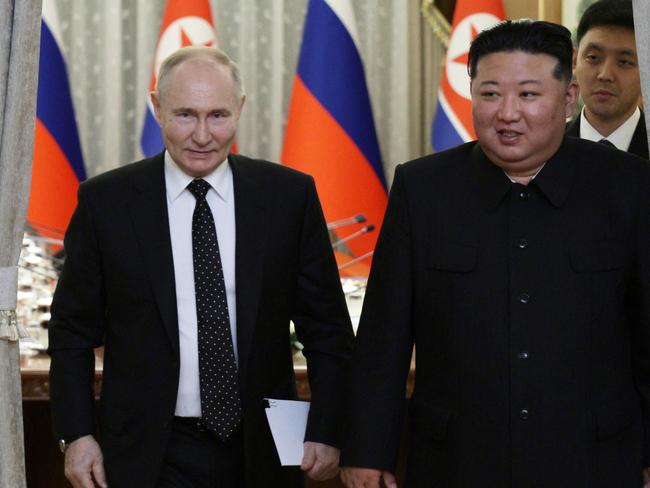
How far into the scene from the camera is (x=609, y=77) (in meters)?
3.00

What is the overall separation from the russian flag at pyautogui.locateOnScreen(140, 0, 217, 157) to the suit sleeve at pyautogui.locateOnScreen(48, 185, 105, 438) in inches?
109

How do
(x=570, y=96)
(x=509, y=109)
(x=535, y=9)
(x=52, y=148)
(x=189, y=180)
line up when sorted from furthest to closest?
1. (x=535, y=9)
2. (x=52, y=148)
3. (x=189, y=180)
4. (x=570, y=96)
5. (x=509, y=109)

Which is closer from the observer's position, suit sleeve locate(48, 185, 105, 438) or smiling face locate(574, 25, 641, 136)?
suit sleeve locate(48, 185, 105, 438)

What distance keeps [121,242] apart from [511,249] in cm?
90

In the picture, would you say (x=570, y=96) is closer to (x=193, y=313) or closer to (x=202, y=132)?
(x=202, y=132)

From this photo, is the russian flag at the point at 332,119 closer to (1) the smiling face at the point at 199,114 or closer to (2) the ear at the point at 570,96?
(1) the smiling face at the point at 199,114

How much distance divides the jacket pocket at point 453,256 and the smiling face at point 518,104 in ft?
0.63

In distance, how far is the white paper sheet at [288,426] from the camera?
248 centimetres

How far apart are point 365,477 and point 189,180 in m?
0.79

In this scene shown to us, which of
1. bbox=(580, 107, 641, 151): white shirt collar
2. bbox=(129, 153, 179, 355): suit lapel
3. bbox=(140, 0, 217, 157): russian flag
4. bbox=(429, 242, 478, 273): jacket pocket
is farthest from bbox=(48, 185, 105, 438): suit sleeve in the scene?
bbox=(140, 0, 217, 157): russian flag

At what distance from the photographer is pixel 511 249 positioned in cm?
219

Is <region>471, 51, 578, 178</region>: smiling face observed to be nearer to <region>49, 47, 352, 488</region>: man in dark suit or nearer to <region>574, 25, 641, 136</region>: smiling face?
<region>49, 47, 352, 488</region>: man in dark suit

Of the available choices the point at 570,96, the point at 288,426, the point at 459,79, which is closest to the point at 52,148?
the point at 459,79

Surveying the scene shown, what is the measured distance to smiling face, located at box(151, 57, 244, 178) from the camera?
8.13 feet
